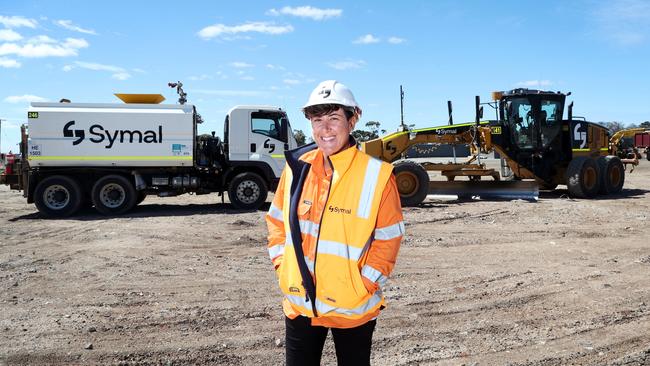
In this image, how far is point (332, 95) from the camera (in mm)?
2496

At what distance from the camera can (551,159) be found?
15102 mm

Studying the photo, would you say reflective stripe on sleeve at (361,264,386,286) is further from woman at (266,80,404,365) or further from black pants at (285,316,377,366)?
black pants at (285,316,377,366)

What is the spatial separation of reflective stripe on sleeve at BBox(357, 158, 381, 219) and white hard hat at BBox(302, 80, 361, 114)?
1.04ft

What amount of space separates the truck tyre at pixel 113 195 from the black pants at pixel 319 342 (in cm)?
1124

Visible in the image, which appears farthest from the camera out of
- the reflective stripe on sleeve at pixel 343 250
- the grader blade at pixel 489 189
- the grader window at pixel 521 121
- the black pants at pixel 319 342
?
the grader window at pixel 521 121

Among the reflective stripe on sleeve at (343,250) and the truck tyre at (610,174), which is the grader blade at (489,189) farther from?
the reflective stripe on sleeve at (343,250)

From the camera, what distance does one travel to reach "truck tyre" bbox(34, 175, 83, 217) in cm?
1263

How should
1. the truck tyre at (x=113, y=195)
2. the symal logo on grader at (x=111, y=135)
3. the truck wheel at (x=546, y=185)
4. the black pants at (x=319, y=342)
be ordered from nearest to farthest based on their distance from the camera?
the black pants at (x=319, y=342), the symal logo on grader at (x=111, y=135), the truck tyre at (x=113, y=195), the truck wheel at (x=546, y=185)

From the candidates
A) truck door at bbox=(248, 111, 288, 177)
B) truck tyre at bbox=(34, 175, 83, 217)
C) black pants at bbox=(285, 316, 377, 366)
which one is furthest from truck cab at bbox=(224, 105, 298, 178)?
black pants at bbox=(285, 316, 377, 366)

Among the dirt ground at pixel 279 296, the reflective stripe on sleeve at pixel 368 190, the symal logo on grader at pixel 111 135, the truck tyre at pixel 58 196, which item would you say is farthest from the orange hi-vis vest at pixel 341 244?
the truck tyre at pixel 58 196

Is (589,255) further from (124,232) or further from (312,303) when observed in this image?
(124,232)

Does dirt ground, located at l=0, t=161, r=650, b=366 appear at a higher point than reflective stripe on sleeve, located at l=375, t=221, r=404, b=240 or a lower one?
lower

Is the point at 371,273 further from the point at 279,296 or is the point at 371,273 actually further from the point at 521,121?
the point at 521,121

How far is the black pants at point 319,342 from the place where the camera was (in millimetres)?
2512
